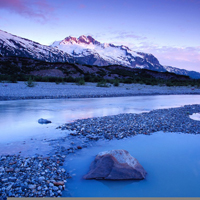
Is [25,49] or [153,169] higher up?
[25,49]

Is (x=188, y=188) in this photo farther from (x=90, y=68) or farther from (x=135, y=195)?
(x=90, y=68)

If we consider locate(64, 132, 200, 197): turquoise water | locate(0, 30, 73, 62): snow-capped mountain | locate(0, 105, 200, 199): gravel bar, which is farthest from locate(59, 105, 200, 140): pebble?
locate(0, 30, 73, 62): snow-capped mountain

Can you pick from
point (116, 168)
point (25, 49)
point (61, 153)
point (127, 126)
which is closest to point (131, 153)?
point (116, 168)

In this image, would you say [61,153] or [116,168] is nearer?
[116,168]

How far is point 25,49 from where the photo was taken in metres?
172

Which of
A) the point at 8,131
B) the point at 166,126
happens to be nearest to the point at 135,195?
the point at 166,126

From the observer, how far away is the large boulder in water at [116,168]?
14.9 feet

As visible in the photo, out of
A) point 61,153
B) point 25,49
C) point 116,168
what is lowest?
point 61,153

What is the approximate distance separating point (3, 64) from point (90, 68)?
23235mm

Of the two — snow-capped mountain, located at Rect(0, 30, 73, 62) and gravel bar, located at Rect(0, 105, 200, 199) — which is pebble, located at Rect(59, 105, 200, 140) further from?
Result: snow-capped mountain, located at Rect(0, 30, 73, 62)

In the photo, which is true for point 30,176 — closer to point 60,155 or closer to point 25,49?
point 60,155

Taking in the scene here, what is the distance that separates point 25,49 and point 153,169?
183545 mm

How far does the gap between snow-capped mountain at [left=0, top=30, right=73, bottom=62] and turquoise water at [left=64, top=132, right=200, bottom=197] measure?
533 feet

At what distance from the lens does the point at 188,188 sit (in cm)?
427
